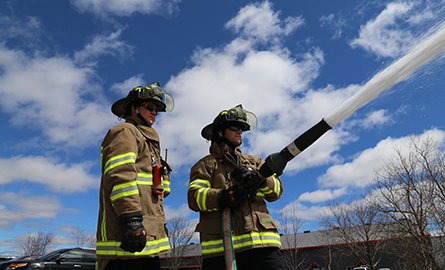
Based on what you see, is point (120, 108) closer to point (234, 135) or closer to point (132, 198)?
point (234, 135)

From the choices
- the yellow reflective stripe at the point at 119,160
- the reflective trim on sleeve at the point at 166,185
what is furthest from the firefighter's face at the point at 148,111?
the yellow reflective stripe at the point at 119,160

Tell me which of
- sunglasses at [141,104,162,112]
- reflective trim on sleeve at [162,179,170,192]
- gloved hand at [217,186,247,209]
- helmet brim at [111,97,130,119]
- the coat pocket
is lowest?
the coat pocket

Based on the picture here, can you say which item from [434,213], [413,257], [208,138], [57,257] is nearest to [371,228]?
[413,257]

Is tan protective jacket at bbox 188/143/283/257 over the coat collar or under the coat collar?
under

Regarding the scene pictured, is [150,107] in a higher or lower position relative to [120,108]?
lower

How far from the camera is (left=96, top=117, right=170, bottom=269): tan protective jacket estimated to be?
2807 mm

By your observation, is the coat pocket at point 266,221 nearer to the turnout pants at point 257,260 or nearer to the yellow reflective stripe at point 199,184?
the turnout pants at point 257,260

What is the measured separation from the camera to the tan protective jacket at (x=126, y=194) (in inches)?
110

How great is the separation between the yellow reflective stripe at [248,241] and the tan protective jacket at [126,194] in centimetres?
43

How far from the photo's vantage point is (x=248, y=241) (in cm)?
325

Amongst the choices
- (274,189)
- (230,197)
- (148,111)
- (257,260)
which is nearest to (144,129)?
(148,111)

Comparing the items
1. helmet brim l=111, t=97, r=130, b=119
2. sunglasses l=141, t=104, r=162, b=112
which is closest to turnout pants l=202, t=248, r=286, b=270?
A: sunglasses l=141, t=104, r=162, b=112

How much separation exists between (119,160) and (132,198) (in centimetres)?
35

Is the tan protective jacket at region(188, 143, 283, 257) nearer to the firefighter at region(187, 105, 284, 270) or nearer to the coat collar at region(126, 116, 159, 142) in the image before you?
the firefighter at region(187, 105, 284, 270)
